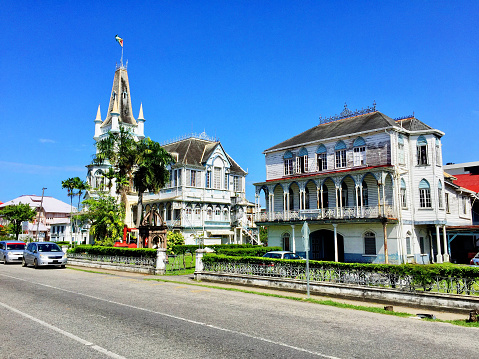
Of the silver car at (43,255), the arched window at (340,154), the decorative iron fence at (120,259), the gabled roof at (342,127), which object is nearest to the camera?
the decorative iron fence at (120,259)

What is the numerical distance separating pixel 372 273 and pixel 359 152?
18.3m

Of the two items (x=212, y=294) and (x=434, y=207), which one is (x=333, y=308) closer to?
(x=212, y=294)

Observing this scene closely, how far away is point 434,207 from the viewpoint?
99.5ft

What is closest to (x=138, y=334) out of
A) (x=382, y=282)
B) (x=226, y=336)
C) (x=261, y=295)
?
(x=226, y=336)

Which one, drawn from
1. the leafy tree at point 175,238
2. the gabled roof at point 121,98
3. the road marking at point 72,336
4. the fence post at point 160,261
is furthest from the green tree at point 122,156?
the road marking at point 72,336

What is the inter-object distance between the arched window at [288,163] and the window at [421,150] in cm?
1049

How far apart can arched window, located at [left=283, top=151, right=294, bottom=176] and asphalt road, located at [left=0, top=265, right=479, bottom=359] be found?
2269 cm

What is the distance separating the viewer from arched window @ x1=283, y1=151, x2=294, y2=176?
36.5 meters

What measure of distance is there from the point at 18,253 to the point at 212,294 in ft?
70.5

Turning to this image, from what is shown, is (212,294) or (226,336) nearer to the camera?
(226,336)

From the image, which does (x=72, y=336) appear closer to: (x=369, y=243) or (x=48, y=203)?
(x=369, y=243)

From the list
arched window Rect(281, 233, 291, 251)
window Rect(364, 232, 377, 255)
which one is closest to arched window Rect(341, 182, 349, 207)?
window Rect(364, 232, 377, 255)

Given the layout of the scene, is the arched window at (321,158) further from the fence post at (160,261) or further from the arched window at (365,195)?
the fence post at (160,261)

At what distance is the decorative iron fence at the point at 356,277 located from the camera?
13.0 metres
